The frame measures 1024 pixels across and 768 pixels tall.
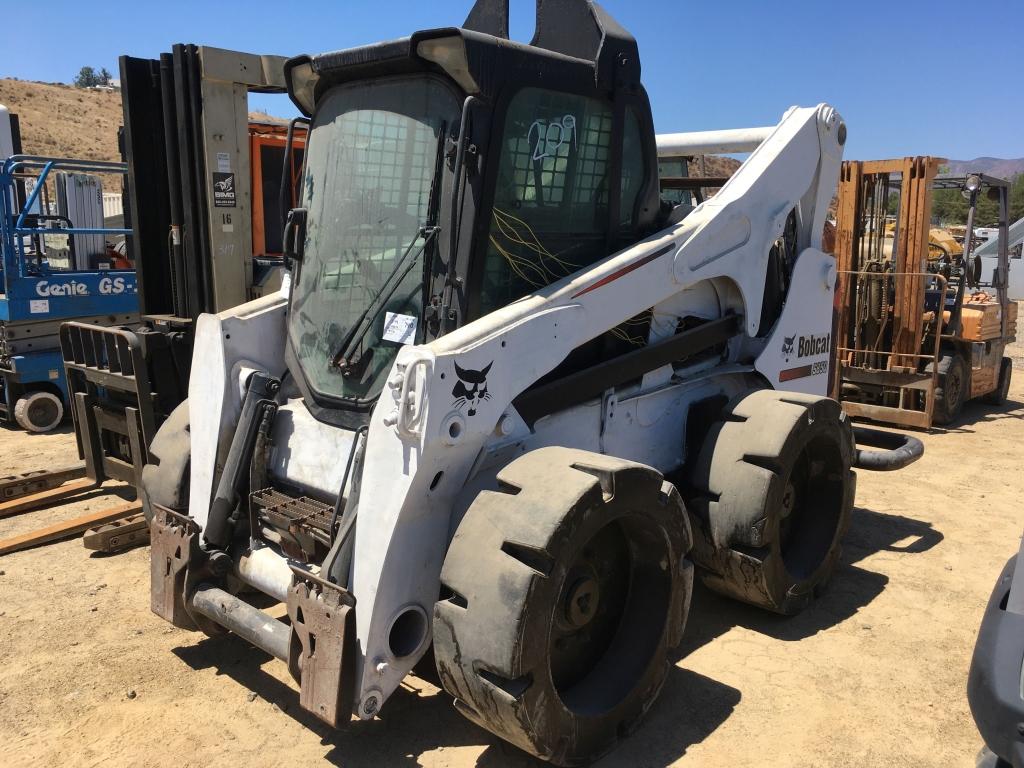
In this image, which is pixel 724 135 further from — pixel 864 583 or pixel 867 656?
pixel 867 656

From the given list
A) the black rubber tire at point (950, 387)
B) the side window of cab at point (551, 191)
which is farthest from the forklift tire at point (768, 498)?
the black rubber tire at point (950, 387)

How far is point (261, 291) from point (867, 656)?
15.5 feet

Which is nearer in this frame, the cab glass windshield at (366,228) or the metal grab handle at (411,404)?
the metal grab handle at (411,404)

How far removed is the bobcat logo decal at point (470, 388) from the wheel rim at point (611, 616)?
699mm

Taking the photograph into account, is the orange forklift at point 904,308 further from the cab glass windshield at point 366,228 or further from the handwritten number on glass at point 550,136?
the cab glass windshield at point 366,228

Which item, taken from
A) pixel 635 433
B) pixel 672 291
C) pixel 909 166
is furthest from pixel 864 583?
pixel 909 166

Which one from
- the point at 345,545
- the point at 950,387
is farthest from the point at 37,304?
the point at 950,387

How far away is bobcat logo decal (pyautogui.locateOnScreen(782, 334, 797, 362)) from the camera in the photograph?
4922 millimetres

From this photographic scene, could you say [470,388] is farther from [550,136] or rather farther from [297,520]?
[550,136]

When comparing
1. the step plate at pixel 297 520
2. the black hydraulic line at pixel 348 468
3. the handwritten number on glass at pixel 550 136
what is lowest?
the step plate at pixel 297 520

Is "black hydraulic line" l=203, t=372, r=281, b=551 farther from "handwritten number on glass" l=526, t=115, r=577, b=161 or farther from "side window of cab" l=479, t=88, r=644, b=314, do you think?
"handwritten number on glass" l=526, t=115, r=577, b=161

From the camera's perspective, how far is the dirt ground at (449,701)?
10.6 ft

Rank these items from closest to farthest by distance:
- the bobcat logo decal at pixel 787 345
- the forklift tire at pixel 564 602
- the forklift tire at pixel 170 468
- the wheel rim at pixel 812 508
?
the forklift tire at pixel 564 602
the forklift tire at pixel 170 468
the wheel rim at pixel 812 508
the bobcat logo decal at pixel 787 345

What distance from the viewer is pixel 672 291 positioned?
13.0 ft
